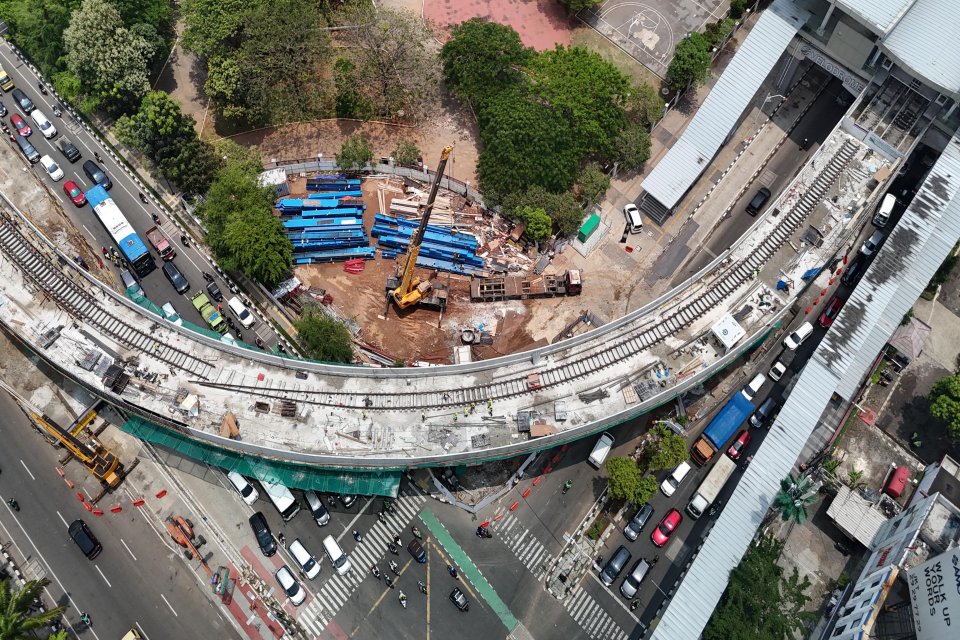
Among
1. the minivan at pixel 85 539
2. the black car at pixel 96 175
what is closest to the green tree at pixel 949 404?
the minivan at pixel 85 539

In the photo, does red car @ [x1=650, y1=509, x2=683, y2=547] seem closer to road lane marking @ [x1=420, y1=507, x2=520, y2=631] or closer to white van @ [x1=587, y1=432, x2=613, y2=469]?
white van @ [x1=587, y1=432, x2=613, y2=469]

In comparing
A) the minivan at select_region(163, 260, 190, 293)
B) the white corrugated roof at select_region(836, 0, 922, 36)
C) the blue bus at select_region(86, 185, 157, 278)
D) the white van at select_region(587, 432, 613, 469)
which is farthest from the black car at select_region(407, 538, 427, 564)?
the white corrugated roof at select_region(836, 0, 922, 36)

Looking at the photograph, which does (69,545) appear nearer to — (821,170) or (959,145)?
(821,170)

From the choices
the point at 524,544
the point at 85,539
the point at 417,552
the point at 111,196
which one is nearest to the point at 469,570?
the point at 417,552

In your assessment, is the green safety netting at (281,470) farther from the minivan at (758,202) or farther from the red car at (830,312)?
the minivan at (758,202)

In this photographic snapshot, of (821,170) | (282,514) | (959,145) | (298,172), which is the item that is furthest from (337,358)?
(959,145)

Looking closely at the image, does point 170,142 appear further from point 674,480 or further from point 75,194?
point 674,480
